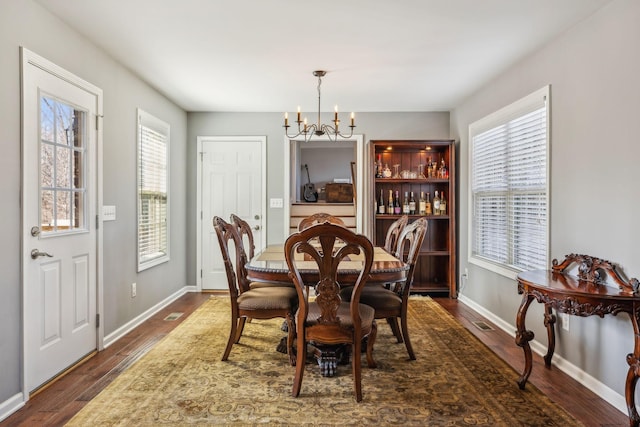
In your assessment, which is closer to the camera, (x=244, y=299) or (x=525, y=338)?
(x=525, y=338)

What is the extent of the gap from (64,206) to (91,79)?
1009 millimetres

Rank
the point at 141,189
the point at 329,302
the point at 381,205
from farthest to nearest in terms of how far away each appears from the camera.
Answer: the point at 381,205 → the point at 141,189 → the point at 329,302

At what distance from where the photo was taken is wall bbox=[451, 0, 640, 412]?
2.26 metres

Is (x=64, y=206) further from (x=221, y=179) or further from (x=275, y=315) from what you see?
(x=221, y=179)

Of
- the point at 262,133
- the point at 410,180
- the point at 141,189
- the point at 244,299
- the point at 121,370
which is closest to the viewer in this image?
the point at 121,370

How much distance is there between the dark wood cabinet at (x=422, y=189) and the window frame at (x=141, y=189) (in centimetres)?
240

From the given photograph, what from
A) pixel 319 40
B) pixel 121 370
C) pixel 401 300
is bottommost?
pixel 121 370

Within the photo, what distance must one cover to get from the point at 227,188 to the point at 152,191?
4.02 ft

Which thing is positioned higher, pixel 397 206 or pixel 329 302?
pixel 397 206

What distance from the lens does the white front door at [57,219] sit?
2.39 metres

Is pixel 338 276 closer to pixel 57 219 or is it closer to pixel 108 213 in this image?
pixel 57 219

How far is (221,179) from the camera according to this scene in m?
5.40

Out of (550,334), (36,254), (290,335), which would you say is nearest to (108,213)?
(36,254)

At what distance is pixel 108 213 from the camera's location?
10.9ft
